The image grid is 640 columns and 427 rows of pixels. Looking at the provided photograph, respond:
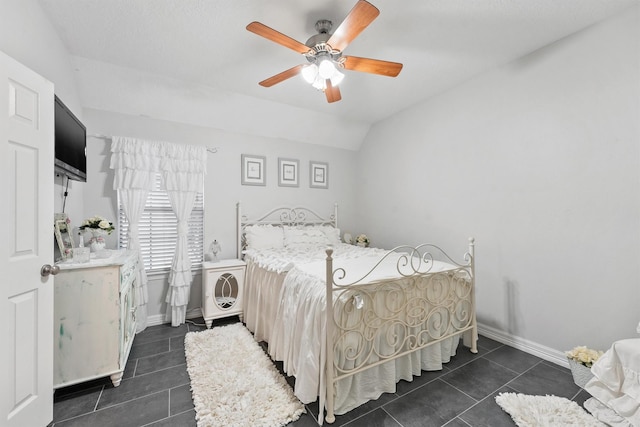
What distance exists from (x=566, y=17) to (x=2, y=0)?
3.91 m

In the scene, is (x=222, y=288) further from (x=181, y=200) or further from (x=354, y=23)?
(x=354, y=23)

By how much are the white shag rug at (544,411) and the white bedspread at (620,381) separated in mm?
110

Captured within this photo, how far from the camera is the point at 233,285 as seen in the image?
350cm

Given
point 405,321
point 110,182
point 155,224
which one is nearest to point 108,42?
point 110,182

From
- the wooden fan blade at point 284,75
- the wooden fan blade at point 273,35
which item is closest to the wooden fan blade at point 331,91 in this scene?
the wooden fan blade at point 284,75

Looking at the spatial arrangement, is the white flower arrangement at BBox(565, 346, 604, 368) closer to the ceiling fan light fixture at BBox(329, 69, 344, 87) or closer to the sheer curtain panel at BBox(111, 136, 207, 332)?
the ceiling fan light fixture at BBox(329, 69, 344, 87)

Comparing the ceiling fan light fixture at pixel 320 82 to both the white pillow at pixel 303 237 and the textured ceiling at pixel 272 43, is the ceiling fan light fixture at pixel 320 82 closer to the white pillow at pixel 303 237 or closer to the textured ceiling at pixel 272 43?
the textured ceiling at pixel 272 43

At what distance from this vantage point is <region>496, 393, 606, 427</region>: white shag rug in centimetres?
Answer: 171

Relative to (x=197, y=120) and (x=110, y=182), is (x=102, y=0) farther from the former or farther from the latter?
(x=110, y=182)

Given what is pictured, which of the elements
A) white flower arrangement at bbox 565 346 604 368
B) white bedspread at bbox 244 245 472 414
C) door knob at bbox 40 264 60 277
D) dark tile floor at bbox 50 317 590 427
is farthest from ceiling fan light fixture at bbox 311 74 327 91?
white flower arrangement at bbox 565 346 604 368

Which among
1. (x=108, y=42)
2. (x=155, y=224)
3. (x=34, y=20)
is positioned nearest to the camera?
(x=34, y=20)

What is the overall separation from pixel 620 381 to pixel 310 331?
1.96 m

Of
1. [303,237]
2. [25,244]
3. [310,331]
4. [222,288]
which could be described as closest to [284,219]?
[303,237]

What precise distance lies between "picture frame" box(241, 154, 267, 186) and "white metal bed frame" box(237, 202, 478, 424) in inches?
88.6
